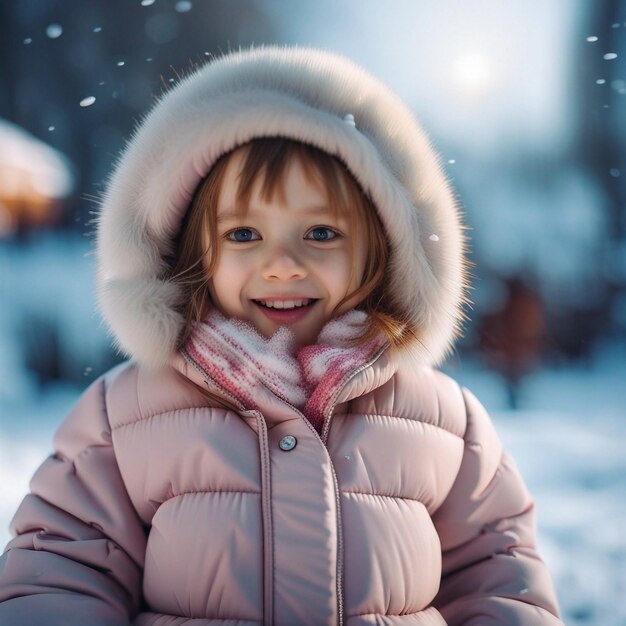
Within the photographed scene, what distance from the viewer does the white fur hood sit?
3.31ft

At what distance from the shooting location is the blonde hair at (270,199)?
100 centimetres

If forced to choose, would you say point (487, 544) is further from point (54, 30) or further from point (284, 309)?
point (54, 30)

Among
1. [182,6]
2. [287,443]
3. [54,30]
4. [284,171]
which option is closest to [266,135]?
[284,171]

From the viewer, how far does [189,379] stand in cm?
103

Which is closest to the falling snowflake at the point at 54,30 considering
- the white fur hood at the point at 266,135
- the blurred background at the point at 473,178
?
the blurred background at the point at 473,178

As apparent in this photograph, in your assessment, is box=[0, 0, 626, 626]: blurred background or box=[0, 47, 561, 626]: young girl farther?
box=[0, 0, 626, 626]: blurred background

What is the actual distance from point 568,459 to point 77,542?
1184 millimetres

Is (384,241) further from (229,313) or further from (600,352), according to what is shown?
(600,352)

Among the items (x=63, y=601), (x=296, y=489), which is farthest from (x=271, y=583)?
(x=63, y=601)

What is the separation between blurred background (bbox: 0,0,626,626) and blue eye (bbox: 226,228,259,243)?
2.03ft

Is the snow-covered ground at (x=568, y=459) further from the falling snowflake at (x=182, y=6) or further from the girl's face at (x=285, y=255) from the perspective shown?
the falling snowflake at (x=182, y=6)

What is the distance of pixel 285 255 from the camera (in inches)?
39.1

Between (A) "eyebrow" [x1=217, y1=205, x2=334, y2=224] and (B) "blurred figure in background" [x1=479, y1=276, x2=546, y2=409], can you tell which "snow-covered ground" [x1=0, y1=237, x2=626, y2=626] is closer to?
(B) "blurred figure in background" [x1=479, y1=276, x2=546, y2=409]

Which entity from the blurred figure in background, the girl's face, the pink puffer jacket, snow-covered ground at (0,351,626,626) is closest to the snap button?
the pink puffer jacket
